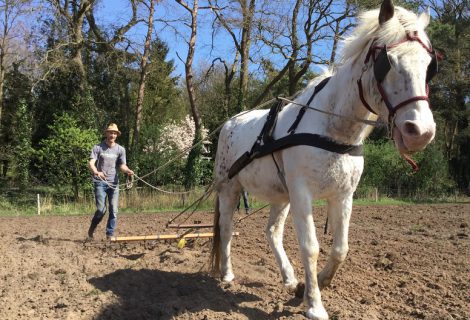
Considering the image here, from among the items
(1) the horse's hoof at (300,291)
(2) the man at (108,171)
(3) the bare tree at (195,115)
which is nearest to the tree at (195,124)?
(3) the bare tree at (195,115)

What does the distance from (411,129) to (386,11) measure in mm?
974

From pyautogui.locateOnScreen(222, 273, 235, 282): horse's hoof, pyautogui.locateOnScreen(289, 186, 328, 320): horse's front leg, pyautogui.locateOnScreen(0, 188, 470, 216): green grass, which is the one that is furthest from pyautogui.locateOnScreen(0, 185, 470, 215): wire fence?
pyautogui.locateOnScreen(289, 186, 328, 320): horse's front leg

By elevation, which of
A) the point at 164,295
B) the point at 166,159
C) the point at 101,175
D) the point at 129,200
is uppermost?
the point at 166,159

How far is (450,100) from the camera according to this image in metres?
30.5

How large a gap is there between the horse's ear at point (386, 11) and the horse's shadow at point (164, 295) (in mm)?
2662

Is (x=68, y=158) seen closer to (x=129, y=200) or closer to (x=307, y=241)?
(x=129, y=200)

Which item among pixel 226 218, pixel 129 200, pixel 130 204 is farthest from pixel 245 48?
pixel 226 218

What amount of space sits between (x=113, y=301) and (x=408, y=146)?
10.1ft

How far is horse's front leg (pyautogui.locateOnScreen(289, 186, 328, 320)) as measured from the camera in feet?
12.7

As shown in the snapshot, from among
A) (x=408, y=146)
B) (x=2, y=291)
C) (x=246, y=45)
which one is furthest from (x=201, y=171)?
(x=408, y=146)

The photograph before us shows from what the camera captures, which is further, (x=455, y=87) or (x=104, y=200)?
(x=455, y=87)

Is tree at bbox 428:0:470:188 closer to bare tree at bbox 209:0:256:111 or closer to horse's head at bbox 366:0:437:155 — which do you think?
bare tree at bbox 209:0:256:111

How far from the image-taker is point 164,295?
185 inches

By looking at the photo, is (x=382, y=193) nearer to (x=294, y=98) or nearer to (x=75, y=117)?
(x=75, y=117)
